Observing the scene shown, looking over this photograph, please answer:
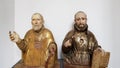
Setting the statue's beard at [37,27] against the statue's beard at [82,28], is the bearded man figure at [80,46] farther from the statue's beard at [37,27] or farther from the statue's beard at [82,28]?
the statue's beard at [37,27]

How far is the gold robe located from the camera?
93cm

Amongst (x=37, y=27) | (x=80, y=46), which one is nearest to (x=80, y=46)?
(x=80, y=46)

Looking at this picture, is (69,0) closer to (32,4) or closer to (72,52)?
(32,4)

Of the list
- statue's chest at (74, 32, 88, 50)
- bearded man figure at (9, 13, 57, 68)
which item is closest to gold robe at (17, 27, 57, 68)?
bearded man figure at (9, 13, 57, 68)

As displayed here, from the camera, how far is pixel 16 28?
115cm

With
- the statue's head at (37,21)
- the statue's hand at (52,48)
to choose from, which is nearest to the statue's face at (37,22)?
the statue's head at (37,21)

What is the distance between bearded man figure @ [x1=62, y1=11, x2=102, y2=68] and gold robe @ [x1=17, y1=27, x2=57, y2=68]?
7cm

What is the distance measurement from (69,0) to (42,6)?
0.56 ft

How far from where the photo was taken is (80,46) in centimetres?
94

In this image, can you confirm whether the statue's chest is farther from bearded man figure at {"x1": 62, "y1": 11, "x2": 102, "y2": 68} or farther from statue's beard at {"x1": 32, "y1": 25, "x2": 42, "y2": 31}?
statue's beard at {"x1": 32, "y1": 25, "x2": 42, "y2": 31}

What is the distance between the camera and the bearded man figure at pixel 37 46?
92 centimetres

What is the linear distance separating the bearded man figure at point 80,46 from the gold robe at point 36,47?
2.9 inches

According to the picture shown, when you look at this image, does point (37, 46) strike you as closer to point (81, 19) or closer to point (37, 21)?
point (37, 21)

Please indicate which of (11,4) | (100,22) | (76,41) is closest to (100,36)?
(100,22)
